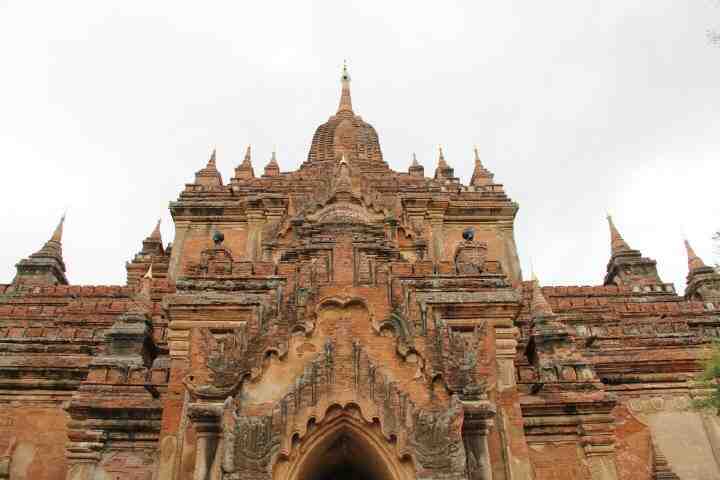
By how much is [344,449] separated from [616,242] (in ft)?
80.2

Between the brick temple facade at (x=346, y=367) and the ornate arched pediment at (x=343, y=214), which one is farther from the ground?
the ornate arched pediment at (x=343, y=214)

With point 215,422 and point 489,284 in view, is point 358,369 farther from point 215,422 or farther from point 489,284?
point 489,284

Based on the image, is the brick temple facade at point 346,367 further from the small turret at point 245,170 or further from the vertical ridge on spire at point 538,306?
the small turret at point 245,170

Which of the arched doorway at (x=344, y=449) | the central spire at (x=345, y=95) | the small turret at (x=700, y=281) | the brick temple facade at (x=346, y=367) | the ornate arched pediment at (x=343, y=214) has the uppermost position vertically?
the central spire at (x=345, y=95)

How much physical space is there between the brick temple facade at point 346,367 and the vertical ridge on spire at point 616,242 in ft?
21.8

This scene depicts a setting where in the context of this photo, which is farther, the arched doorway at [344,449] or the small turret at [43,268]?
the small turret at [43,268]

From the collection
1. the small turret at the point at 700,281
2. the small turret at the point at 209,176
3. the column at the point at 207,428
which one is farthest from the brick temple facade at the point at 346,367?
the small turret at the point at 700,281

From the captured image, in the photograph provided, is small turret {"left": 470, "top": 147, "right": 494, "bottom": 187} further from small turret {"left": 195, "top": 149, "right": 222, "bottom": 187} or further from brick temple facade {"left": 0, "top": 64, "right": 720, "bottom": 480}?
small turret {"left": 195, "top": 149, "right": 222, "bottom": 187}

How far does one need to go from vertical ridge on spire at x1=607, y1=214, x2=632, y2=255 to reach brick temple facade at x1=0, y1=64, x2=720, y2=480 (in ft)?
21.8

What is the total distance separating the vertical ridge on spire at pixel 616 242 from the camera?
31.7 metres

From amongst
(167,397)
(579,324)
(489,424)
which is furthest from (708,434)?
(167,397)

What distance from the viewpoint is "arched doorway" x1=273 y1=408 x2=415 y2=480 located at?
10219mm

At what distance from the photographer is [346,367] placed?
11.0 meters

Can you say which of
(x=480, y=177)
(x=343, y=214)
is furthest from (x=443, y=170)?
(x=343, y=214)
